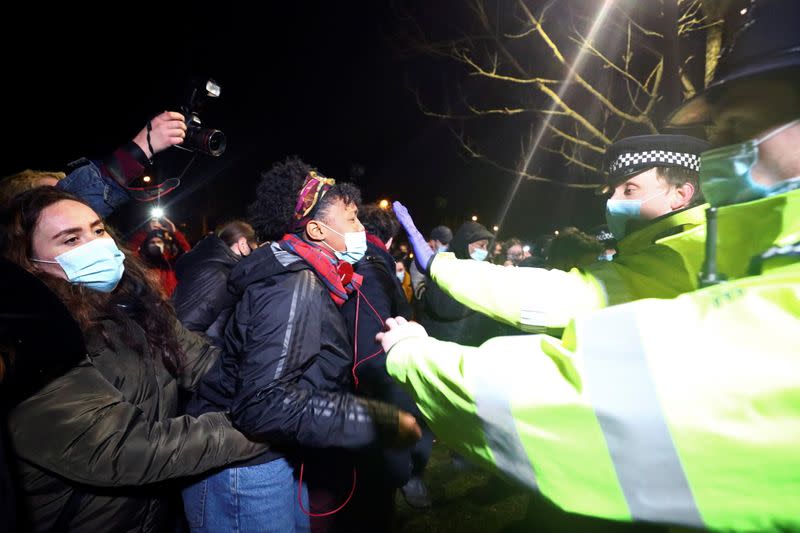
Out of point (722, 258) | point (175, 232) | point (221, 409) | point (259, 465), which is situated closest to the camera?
point (722, 258)

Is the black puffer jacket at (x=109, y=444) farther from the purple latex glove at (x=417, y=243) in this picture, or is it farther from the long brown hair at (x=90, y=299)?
the purple latex glove at (x=417, y=243)

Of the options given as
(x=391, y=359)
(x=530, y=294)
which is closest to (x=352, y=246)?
(x=530, y=294)

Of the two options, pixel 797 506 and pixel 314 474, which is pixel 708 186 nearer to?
pixel 797 506

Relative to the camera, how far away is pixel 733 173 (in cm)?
106

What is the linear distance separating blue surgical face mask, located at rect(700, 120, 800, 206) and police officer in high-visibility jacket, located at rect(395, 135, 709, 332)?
0.59 meters

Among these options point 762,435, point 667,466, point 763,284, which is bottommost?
point 667,466

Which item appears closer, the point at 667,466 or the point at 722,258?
the point at 667,466

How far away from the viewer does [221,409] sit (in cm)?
204

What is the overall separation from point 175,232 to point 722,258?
6378 millimetres

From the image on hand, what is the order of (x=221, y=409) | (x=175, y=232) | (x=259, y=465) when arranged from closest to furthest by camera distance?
(x=259, y=465) < (x=221, y=409) < (x=175, y=232)

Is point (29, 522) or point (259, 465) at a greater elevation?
point (29, 522)

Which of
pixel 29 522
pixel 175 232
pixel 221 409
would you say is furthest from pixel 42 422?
pixel 175 232

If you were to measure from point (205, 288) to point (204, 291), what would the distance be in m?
0.03

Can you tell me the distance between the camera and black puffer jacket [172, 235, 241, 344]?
318cm
